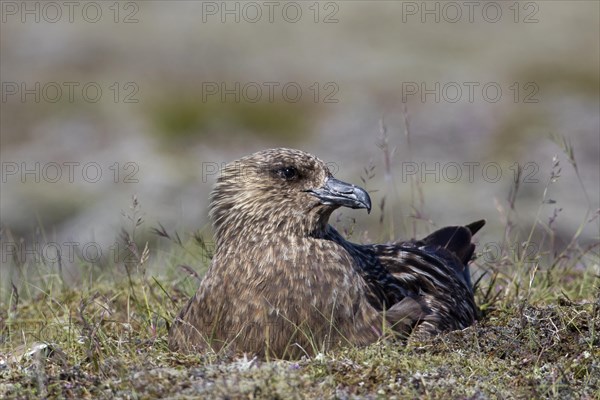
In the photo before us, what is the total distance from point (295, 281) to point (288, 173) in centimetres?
61

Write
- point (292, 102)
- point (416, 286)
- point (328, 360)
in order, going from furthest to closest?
point (292, 102) < point (416, 286) < point (328, 360)

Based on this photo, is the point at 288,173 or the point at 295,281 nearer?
the point at 295,281

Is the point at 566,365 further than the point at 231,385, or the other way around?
the point at 566,365

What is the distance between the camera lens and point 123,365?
383 centimetres

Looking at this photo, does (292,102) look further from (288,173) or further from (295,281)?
(295,281)

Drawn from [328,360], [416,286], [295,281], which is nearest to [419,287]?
[416,286]

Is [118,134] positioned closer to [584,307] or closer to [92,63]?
[92,63]

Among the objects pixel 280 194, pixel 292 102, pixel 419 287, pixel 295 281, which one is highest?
pixel 280 194

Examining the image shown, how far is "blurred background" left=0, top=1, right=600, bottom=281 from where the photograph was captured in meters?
17.2

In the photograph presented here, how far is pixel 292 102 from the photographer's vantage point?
1113 inches

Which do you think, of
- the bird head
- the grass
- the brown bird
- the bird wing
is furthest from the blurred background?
the bird head

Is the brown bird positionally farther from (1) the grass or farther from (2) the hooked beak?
(1) the grass

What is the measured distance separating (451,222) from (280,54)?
19.3m

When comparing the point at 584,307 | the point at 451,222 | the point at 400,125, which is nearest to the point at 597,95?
the point at 400,125
